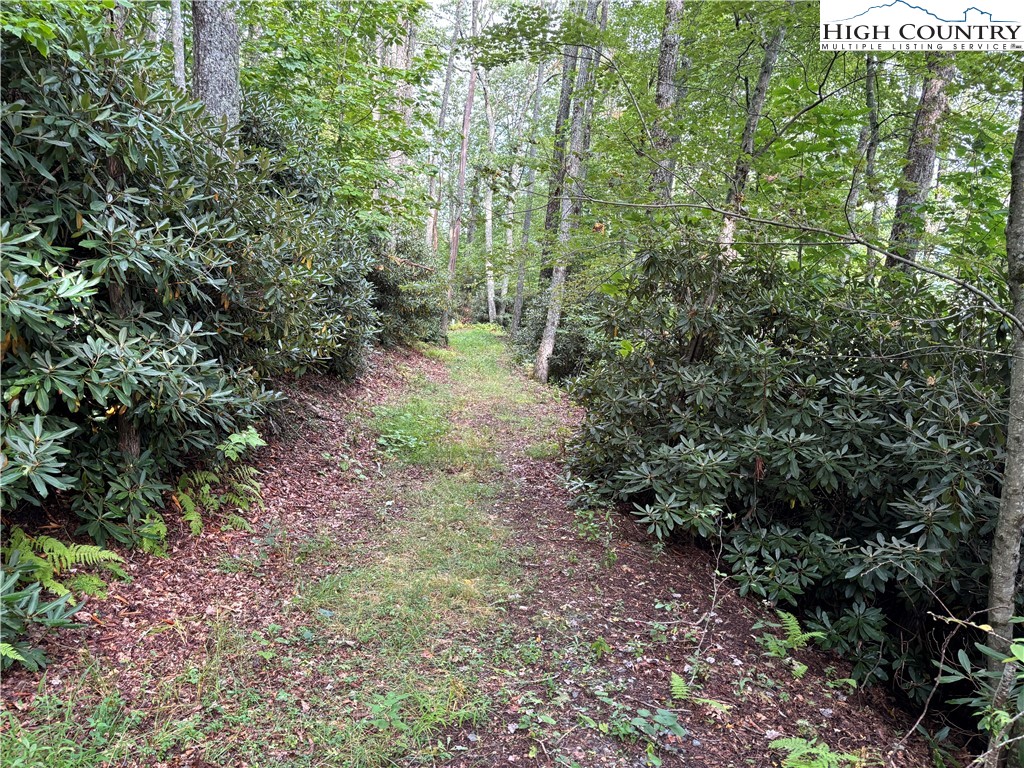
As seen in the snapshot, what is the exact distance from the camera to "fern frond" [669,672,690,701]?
2646 millimetres

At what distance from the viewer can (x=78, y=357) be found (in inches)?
114

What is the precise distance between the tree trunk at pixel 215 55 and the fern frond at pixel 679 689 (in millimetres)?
6246

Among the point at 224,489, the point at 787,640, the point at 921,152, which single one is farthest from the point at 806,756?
the point at 921,152

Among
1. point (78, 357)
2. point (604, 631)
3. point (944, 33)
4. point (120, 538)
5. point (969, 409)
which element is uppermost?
point (944, 33)

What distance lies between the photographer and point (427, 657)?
2893mm

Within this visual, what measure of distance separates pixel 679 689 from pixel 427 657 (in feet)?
4.46

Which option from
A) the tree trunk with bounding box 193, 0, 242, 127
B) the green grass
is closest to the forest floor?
the green grass

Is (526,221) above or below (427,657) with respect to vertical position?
above

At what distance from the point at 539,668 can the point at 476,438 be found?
3993 mm

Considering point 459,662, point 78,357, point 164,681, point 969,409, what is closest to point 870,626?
point 969,409

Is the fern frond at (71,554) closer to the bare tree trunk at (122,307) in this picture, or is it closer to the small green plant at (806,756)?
the bare tree trunk at (122,307)

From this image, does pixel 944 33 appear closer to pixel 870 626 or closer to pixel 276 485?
pixel 870 626

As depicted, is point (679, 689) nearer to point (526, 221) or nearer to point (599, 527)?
point (599, 527)

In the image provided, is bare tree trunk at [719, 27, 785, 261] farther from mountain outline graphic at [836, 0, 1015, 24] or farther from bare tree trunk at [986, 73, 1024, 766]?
bare tree trunk at [986, 73, 1024, 766]
